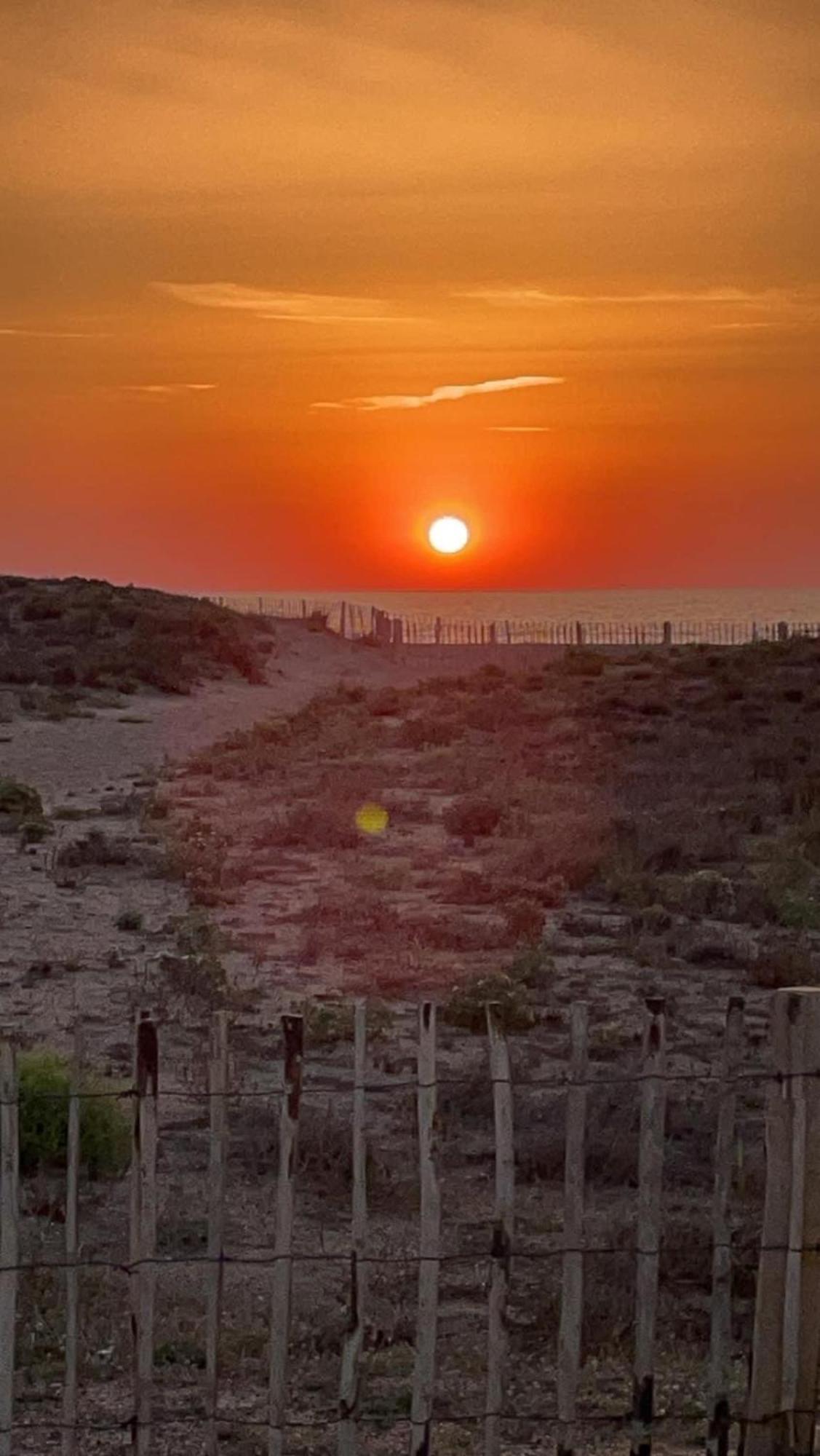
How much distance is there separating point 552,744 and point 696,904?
14.7 meters

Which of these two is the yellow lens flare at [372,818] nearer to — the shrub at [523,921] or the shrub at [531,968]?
the shrub at [523,921]

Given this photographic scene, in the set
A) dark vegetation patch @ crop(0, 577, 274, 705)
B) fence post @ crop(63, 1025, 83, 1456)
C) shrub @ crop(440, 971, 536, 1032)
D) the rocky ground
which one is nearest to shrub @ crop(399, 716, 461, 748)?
the rocky ground

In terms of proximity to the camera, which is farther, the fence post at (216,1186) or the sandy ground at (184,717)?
the sandy ground at (184,717)

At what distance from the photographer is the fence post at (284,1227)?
5.37m

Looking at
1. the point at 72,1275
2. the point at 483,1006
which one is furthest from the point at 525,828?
the point at 72,1275

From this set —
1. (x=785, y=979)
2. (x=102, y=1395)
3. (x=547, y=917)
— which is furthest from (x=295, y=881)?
(x=102, y=1395)

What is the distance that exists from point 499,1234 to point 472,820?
52.6ft

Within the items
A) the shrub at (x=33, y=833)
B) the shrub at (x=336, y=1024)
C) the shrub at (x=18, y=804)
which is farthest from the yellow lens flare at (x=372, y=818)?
the shrub at (x=336, y=1024)

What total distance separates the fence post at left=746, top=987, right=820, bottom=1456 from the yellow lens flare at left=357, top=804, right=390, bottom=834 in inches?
622

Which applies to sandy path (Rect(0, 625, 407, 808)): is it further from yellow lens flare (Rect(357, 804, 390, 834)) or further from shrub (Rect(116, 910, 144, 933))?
shrub (Rect(116, 910, 144, 933))

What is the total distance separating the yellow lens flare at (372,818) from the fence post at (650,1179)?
51.6 ft

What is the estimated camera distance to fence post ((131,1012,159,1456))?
5461 mm

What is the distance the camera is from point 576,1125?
5.45 m

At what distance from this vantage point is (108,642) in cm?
5503
